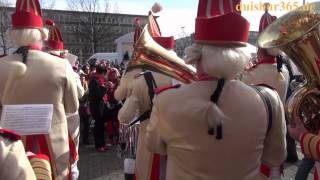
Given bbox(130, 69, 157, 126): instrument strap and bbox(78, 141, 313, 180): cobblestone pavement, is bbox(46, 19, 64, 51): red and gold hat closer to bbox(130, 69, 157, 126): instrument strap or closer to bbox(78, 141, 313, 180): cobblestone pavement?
bbox(78, 141, 313, 180): cobblestone pavement

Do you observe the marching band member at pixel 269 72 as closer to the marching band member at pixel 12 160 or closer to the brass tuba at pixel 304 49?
the brass tuba at pixel 304 49

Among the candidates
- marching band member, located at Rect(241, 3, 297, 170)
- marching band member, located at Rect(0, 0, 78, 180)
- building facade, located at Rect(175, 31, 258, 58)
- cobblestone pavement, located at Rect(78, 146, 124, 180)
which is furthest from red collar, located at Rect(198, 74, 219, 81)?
cobblestone pavement, located at Rect(78, 146, 124, 180)

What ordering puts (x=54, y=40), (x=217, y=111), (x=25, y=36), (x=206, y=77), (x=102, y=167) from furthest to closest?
1. (x=102, y=167)
2. (x=54, y=40)
3. (x=25, y=36)
4. (x=206, y=77)
5. (x=217, y=111)

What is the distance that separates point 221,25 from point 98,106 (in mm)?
6379

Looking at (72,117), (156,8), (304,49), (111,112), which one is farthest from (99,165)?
(304,49)

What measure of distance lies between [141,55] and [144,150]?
746mm

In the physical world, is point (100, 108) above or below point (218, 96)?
below

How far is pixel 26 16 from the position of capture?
12.1 feet

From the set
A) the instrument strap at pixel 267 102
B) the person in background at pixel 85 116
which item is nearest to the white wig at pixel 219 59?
the instrument strap at pixel 267 102

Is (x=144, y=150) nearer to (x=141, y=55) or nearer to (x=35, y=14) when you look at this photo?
(x=141, y=55)

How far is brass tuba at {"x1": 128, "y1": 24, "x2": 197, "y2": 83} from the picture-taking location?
335 cm

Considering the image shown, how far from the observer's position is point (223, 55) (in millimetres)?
2250

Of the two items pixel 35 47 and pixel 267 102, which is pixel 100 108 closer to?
pixel 35 47

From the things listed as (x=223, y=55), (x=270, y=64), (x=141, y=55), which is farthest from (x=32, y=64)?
(x=270, y=64)
